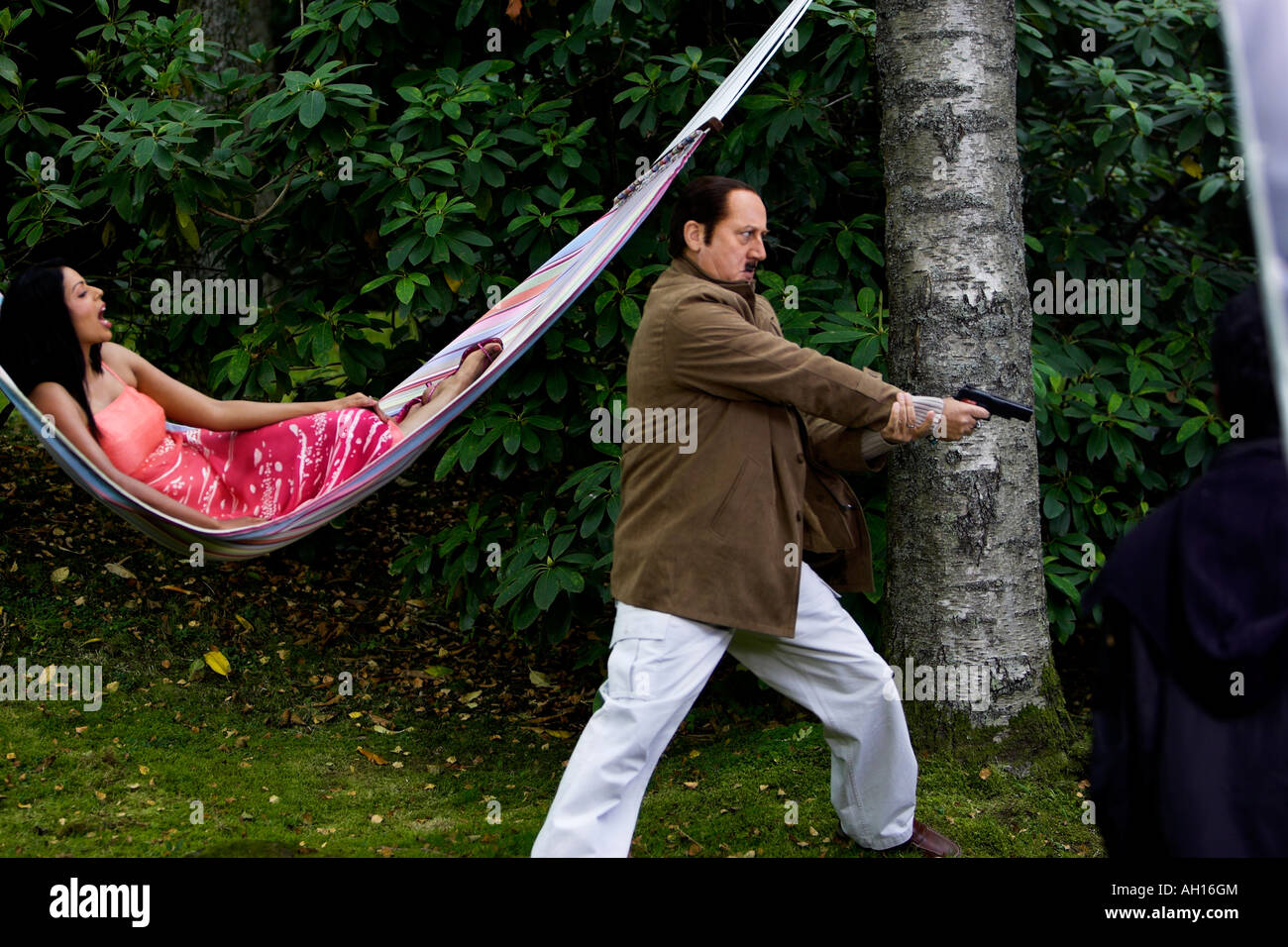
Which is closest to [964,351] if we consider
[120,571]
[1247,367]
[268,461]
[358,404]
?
[358,404]

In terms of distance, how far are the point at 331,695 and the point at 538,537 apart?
3.91 ft

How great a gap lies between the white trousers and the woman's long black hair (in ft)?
4.66

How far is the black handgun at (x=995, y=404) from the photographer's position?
2.83 meters

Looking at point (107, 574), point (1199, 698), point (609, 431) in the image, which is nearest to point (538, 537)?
point (609, 431)

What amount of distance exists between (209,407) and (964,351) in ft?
6.65

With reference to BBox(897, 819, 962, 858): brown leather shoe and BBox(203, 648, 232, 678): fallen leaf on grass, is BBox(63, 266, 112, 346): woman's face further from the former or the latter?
BBox(897, 819, 962, 858): brown leather shoe

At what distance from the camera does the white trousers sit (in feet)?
8.82

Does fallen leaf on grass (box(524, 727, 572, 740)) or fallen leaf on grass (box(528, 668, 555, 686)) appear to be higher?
fallen leaf on grass (box(528, 668, 555, 686))

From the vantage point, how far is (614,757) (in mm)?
2688

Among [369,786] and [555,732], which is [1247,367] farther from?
[555,732]

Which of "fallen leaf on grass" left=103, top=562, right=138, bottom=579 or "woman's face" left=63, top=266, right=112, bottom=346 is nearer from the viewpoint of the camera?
"woman's face" left=63, top=266, right=112, bottom=346

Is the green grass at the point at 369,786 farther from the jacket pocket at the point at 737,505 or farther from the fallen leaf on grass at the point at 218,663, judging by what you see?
the jacket pocket at the point at 737,505

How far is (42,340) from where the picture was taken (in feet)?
9.83

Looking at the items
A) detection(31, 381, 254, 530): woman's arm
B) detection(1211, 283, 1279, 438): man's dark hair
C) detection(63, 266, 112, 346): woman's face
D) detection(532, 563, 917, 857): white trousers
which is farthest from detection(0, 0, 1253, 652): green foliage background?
detection(1211, 283, 1279, 438): man's dark hair
